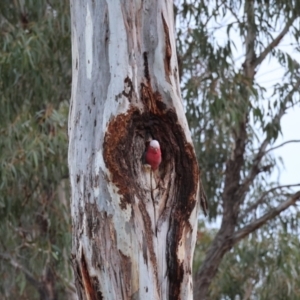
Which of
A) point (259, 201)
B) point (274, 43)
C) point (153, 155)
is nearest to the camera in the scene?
point (153, 155)

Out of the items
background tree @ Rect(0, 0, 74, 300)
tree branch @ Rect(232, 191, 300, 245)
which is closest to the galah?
background tree @ Rect(0, 0, 74, 300)

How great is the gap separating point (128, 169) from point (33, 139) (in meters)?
3.61

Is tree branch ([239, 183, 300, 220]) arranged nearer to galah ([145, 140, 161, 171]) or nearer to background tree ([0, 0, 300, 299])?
background tree ([0, 0, 300, 299])

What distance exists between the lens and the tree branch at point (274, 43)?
7.75 meters

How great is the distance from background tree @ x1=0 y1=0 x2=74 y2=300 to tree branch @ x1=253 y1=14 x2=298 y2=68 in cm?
197

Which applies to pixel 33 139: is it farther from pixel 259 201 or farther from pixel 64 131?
pixel 259 201

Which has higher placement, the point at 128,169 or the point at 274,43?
the point at 274,43

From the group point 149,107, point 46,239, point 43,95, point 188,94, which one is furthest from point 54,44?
point 149,107

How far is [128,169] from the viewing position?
307cm

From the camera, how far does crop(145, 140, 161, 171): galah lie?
302 centimetres

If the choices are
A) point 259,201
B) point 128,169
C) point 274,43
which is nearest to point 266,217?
point 259,201

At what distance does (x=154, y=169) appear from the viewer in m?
3.10

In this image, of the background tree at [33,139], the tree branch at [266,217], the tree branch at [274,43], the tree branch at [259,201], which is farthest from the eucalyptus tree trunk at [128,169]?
the tree branch at [259,201]

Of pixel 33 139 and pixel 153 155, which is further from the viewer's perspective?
pixel 33 139
